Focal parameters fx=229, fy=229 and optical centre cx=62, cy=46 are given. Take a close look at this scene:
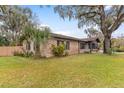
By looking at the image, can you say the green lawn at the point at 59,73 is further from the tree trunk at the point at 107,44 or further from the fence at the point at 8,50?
the tree trunk at the point at 107,44

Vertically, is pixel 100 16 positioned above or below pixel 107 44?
above

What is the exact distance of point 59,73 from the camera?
15.8ft

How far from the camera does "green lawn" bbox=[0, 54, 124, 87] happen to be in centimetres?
445

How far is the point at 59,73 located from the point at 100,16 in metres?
2.07

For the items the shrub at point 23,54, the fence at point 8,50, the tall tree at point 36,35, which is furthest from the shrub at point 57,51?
the fence at point 8,50

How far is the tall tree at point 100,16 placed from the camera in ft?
17.9

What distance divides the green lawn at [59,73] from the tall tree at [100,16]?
67 cm

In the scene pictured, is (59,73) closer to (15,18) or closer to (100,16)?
(15,18)

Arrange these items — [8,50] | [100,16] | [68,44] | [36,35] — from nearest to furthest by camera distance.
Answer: [8,50] < [36,35] < [100,16] < [68,44]

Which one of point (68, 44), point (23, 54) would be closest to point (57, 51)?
point (23, 54)

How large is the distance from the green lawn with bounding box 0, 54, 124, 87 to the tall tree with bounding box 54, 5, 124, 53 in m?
0.67

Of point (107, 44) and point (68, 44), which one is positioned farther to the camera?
point (68, 44)

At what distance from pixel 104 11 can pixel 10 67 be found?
277 centimetres

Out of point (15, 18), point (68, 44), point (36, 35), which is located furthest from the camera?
point (68, 44)
